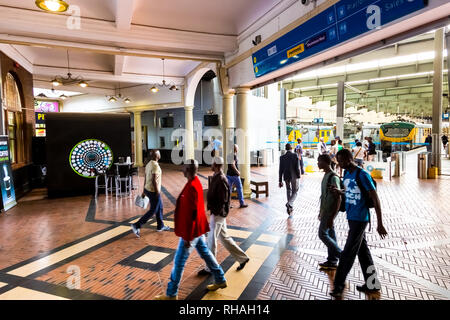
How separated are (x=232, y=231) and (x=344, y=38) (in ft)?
13.1

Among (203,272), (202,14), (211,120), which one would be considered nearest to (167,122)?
(211,120)

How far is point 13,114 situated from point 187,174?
9.52 metres

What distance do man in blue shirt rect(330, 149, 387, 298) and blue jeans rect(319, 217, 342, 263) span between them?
1.54 ft

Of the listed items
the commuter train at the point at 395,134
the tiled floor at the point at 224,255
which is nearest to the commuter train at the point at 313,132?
the commuter train at the point at 395,134

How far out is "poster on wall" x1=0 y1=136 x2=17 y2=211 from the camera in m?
7.32

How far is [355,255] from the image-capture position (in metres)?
3.15

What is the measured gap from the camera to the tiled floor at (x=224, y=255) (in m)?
3.45

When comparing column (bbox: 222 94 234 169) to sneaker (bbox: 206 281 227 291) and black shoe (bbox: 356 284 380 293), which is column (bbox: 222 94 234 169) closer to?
sneaker (bbox: 206 281 227 291)

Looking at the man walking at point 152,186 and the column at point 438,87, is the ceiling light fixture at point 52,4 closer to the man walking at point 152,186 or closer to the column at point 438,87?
the man walking at point 152,186

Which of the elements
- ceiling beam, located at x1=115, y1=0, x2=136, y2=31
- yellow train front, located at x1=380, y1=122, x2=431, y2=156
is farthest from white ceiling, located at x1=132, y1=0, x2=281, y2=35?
yellow train front, located at x1=380, y1=122, x2=431, y2=156

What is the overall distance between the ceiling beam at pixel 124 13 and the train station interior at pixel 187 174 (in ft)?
0.13

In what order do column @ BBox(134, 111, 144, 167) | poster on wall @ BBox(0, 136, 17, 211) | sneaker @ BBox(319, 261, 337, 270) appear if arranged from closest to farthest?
1. sneaker @ BBox(319, 261, 337, 270)
2. poster on wall @ BBox(0, 136, 17, 211)
3. column @ BBox(134, 111, 144, 167)

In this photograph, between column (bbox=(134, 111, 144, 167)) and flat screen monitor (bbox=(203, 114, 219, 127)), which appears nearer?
flat screen monitor (bbox=(203, 114, 219, 127))

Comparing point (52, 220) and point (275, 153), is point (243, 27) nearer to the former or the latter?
point (52, 220)
